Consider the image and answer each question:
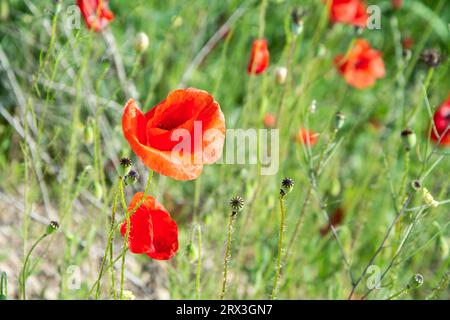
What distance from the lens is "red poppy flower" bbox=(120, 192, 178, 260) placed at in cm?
101

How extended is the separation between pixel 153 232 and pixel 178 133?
0.57ft

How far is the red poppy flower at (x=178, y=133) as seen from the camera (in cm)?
90

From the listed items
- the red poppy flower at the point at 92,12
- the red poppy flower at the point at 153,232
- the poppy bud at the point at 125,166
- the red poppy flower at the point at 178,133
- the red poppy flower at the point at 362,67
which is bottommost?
the red poppy flower at the point at 153,232

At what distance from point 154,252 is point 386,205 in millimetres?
1325

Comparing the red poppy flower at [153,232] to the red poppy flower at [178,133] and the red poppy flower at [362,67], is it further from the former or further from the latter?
the red poppy flower at [362,67]

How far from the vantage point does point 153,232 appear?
104cm

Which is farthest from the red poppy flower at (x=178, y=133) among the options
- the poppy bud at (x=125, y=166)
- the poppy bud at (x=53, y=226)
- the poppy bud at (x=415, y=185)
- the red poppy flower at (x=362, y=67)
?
the red poppy flower at (x=362, y=67)

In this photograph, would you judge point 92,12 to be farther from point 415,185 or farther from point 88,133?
point 415,185

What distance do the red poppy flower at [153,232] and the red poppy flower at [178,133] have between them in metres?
0.11

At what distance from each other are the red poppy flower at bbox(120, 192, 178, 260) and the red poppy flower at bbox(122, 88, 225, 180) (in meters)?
0.11

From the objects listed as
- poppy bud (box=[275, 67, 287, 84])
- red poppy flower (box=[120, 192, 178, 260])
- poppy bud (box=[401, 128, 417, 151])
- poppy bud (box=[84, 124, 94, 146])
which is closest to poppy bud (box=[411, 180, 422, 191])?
poppy bud (box=[401, 128, 417, 151])

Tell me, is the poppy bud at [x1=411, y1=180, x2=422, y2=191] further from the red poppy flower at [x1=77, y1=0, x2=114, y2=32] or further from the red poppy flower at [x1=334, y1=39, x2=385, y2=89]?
the red poppy flower at [x1=334, y1=39, x2=385, y2=89]

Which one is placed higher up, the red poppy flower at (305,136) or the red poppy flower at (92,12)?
the red poppy flower at (92,12)
